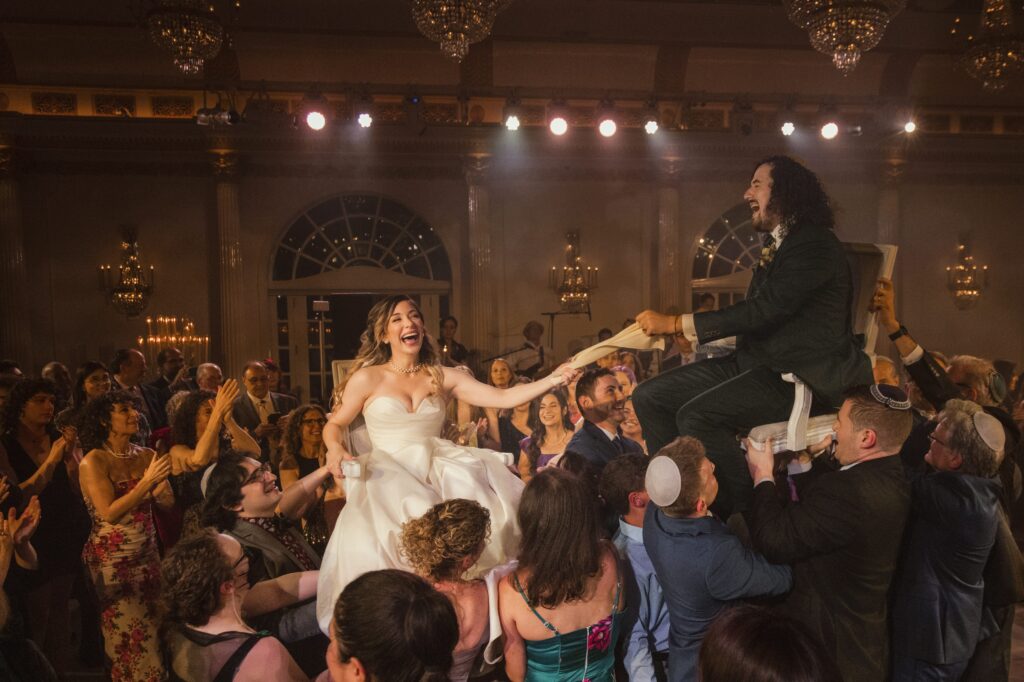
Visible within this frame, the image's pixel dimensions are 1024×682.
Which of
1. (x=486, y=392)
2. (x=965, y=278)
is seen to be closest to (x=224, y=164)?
(x=486, y=392)

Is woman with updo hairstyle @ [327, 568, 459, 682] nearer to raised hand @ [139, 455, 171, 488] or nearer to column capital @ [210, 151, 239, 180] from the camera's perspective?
raised hand @ [139, 455, 171, 488]

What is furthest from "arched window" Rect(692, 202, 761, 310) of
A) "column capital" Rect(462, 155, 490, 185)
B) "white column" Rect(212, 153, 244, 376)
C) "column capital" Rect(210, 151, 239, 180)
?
"column capital" Rect(210, 151, 239, 180)

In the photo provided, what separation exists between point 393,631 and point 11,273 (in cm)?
1103

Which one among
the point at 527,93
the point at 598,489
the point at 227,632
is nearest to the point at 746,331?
the point at 598,489

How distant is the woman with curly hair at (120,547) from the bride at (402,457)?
105 centimetres

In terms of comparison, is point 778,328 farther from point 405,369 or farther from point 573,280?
point 573,280

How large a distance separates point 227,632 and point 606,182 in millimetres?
10860

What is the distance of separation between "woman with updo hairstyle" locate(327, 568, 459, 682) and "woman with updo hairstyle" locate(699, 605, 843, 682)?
60cm

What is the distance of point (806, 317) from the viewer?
2791 millimetres

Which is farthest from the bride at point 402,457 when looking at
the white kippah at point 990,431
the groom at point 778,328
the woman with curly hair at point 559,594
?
the white kippah at point 990,431

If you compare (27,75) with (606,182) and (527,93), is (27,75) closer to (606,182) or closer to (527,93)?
(527,93)

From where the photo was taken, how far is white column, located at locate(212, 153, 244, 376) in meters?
11.1

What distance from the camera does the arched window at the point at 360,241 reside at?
11812 mm

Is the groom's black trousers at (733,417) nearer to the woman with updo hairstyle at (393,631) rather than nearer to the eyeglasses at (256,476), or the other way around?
the woman with updo hairstyle at (393,631)
